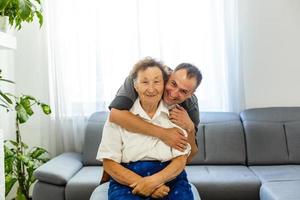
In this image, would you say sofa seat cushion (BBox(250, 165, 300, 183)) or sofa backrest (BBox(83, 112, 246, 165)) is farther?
sofa backrest (BBox(83, 112, 246, 165))

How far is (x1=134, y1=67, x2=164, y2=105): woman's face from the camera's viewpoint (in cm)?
159

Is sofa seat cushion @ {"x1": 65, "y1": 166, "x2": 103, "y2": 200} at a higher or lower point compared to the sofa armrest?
lower

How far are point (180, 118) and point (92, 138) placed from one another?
1346mm

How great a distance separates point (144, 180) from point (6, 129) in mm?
1831

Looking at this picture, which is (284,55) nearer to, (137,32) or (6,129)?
(137,32)

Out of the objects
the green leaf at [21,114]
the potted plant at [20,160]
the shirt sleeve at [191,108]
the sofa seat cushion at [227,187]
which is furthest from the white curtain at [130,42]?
the shirt sleeve at [191,108]

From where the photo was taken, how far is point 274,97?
3.05 metres

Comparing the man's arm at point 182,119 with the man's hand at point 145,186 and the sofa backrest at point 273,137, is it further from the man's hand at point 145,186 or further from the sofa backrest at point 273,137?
the sofa backrest at point 273,137

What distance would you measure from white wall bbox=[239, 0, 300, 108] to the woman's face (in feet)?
5.33

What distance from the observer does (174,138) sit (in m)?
1.60

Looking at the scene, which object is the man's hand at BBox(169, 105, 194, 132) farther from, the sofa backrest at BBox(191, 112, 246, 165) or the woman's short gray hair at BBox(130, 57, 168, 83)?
the sofa backrest at BBox(191, 112, 246, 165)

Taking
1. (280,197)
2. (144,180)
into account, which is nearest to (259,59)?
(280,197)

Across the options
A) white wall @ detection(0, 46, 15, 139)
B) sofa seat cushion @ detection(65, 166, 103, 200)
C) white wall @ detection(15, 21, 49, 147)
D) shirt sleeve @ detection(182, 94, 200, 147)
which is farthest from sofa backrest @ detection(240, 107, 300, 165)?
white wall @ detection(0, 46, 15, 139)

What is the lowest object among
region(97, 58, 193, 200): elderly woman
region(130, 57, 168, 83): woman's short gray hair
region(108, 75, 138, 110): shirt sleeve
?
region(97, 58, 193, 200): elderly woman
